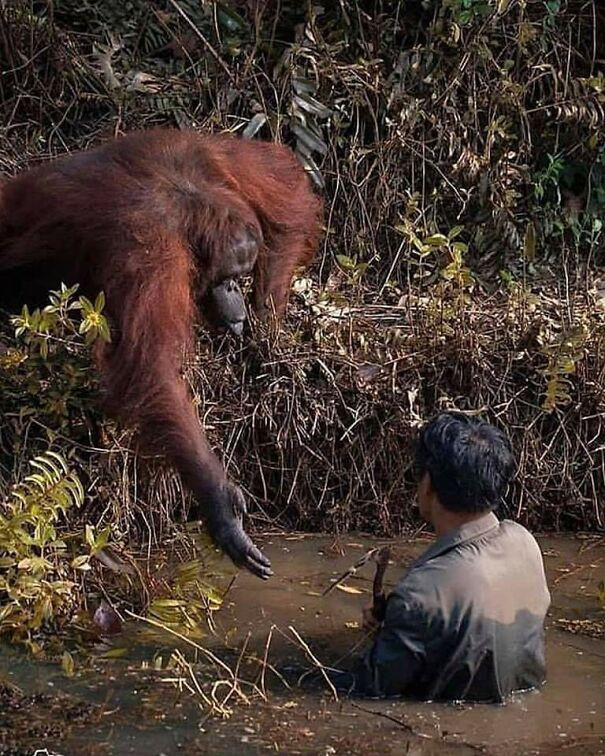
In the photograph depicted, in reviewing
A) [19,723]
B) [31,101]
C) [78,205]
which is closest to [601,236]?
[31,101]

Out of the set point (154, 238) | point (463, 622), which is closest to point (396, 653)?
point (463, 622)

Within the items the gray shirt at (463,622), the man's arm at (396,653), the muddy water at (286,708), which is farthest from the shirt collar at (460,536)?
the muddy water at (286,708)

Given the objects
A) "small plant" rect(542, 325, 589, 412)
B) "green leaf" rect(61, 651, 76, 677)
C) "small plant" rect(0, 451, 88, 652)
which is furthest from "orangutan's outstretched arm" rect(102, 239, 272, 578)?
"small plant" rect(542, 325, 589, 412)

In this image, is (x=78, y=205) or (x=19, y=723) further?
(x=78, y=205)

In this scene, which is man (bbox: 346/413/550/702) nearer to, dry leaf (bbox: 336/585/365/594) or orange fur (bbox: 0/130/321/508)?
orange fur (bbox: 0/130/321/508)

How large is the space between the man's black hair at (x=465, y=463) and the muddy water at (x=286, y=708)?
562 mm

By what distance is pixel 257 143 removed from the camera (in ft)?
17.9

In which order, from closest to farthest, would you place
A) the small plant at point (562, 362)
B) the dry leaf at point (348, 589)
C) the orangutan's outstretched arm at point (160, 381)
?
the orangutan's outstretched arm at point (160, 381)
the dry leaf at point (348, 589)
the small plant at point (562, 362)

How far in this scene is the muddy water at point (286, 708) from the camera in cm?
377

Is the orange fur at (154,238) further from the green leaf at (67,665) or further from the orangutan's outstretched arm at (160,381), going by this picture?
the green leaf at (67,665)

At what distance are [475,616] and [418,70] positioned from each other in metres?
3.81

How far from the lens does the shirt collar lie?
4.02m

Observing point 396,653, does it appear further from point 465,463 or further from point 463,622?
point 465,463

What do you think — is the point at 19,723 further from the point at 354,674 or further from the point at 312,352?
the point at 312,352
